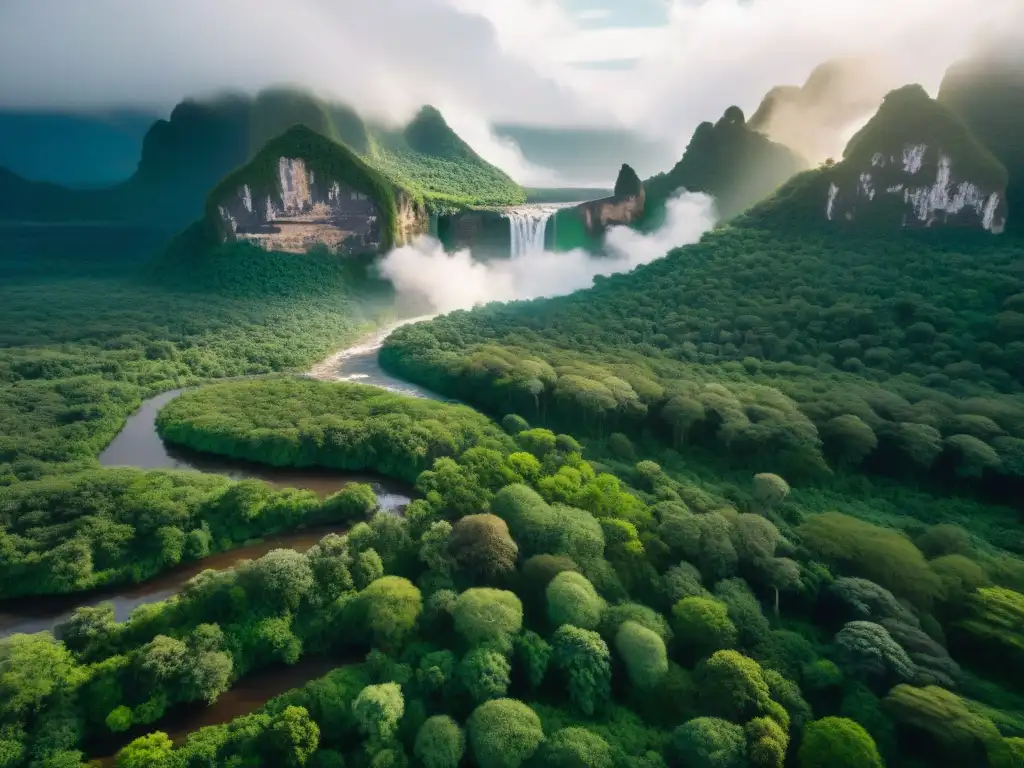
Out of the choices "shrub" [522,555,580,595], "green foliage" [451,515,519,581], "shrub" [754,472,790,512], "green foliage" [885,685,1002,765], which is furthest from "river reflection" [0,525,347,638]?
"green foliage" [885,685,1002,765]

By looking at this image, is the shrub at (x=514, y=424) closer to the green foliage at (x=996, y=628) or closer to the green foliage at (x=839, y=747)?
the green foliage at (x=839, y=747)

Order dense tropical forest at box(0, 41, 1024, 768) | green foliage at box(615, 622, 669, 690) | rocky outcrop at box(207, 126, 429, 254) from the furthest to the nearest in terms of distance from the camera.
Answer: rocky outcrop at box(207, 126, 429, 254) < green foliage at box(615, 622, 669, 690) < dense tropical forest at box(0, 41, 1024, 768)

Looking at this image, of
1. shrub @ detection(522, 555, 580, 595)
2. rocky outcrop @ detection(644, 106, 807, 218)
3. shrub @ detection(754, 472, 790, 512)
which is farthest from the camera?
rocky outcrop @ detection(644, 106, 807, 218)

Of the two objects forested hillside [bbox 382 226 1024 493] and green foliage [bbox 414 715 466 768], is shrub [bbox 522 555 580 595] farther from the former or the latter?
forested hillside [bbox 382 226 1024 493]

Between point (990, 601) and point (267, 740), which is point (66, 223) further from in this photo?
point (990, 601)

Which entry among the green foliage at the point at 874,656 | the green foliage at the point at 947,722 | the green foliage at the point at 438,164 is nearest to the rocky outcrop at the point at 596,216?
the green foliage at the point at 438,164

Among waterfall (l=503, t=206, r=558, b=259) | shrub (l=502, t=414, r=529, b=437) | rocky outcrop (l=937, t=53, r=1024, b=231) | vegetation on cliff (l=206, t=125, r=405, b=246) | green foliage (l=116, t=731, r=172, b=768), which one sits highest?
rocky outcrop (l=937, t=53, r=1024, b=231)

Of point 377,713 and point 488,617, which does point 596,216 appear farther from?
point 377,713

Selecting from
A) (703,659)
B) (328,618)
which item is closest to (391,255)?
(328,618)
